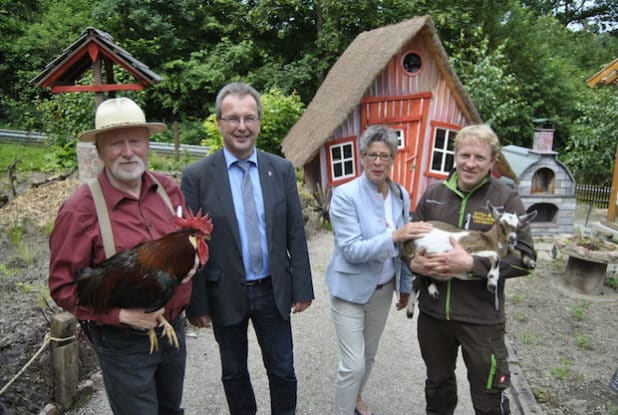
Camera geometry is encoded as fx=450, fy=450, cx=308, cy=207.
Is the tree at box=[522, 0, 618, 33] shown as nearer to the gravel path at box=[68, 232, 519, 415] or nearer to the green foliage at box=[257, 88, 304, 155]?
the green foliage at box=[257, 88, 304, 155]

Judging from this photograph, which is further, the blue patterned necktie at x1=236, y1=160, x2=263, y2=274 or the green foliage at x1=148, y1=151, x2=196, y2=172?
the green foliage at x1=148, y1=151, x2=196, y2=172

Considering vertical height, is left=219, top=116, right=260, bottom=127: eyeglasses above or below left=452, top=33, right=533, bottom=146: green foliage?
below

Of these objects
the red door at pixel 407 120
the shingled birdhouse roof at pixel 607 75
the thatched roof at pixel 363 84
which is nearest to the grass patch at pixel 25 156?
the thatched roof at pixel 363 84

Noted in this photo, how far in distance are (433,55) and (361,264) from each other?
8110 mm

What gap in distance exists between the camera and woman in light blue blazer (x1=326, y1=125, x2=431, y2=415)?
2.77 m

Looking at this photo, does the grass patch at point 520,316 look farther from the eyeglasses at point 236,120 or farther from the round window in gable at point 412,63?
the round window in gable at point 412,63

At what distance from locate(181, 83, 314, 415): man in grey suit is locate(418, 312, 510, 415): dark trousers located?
2.71 ft

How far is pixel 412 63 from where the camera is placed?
995 centimetres

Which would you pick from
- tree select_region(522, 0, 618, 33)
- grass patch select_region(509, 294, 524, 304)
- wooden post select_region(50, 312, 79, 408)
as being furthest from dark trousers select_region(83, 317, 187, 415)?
tree select_region(522, 0, 618, 33)

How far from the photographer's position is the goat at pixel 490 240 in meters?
2.46

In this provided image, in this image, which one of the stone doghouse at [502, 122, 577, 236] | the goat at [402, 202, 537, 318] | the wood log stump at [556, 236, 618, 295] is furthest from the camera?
the stone doghouse at [502, 122, 577, 236]

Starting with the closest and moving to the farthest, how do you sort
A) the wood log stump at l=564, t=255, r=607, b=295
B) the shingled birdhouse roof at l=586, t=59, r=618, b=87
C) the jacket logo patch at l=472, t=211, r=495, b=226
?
the jacket logo patch at l=472, t=211, r=495, b=226
the wood log stump at l=564, t=255, r=607, b=295
the shingled birdhouse roof at l=586, t=59, r=618, b=87

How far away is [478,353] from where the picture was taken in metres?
2.54

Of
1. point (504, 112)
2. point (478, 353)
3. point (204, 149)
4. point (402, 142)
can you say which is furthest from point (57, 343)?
point (504, 112)
